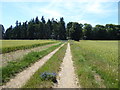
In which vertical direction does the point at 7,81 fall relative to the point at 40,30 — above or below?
below

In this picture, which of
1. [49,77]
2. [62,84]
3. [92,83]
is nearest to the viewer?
[92,83]

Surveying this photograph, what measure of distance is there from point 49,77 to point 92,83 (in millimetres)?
2465

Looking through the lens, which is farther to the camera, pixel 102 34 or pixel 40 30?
pixel 102 34

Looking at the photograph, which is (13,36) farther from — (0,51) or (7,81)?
(7,81)

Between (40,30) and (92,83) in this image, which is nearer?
(92,83)

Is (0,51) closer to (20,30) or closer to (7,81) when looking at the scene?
(7,81)

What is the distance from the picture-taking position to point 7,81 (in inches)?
316

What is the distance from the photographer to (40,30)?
11181 centimetres

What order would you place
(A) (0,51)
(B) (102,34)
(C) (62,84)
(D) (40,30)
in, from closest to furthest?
(C) (62,84)
(A) (0,51)
(D) (40,30)
(B) (102,34)

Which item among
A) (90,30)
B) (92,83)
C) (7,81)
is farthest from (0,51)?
(90,30)

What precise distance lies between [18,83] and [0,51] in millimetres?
16312

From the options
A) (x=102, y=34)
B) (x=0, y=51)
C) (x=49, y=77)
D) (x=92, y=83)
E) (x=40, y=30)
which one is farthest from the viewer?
(x=102, y=34)

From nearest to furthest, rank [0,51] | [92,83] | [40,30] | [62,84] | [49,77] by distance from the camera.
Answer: [92,83] < [62,84] < [49,77] < [0,51] < [40,30]

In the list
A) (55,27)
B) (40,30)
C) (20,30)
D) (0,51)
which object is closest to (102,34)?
(55,27)
